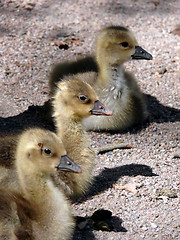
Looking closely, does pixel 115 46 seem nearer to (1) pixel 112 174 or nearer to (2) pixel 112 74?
(2) pixel 112 74

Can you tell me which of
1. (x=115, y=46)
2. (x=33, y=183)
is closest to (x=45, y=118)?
(x=115, y=46)

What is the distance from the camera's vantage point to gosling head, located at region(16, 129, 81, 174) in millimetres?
3113

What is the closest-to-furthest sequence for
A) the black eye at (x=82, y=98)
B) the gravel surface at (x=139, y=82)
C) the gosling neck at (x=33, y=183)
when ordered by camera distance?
the gosling neck at (x=33, y=183), the gravel surface at (x=139, y=82), the black eye at (x=82, y=98)

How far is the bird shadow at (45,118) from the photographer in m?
4.72

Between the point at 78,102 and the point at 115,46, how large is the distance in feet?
4.14

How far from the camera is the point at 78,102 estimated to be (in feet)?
13.0

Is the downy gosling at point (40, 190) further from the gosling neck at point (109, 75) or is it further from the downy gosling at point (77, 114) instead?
the gosling neck at point (109, 75)

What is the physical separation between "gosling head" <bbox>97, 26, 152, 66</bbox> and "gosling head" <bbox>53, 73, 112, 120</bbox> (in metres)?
1.07

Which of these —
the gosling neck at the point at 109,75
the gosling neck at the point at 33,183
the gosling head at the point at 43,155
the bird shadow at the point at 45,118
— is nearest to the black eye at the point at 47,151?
the gosling head at the point at 43,155

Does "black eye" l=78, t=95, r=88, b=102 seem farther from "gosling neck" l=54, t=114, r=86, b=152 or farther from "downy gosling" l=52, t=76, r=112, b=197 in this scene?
"gosling neck" l=54, t=114, r=86, b=152

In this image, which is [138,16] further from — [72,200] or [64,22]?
[72,200]

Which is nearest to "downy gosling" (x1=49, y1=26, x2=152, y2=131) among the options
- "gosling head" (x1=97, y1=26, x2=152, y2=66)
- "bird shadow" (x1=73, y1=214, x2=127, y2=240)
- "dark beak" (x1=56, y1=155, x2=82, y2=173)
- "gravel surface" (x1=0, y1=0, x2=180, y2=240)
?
"gosling head" (x1=97, y1=26, x2=152, y2=66)

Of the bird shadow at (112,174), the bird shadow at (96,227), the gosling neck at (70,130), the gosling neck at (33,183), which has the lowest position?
the bird shadow at (112,174)

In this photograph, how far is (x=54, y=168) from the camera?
10.3ft
